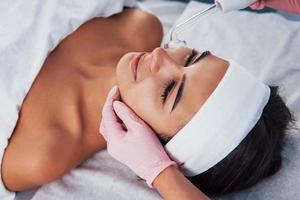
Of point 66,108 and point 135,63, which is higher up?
point 135,63

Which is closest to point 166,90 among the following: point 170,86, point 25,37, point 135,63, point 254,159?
point 170,86

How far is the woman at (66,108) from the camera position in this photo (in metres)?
1.04

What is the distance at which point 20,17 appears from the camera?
1.17 meters

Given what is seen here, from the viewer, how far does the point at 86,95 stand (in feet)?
3.78

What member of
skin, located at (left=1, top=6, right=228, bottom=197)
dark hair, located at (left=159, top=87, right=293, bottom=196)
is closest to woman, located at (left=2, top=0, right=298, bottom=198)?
skin, located at (left=1, top=6, right=228, bottom=197)

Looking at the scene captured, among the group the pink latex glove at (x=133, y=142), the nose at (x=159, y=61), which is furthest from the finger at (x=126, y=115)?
the nose at (x=159, y=61)

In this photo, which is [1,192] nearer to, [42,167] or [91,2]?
[42,167]

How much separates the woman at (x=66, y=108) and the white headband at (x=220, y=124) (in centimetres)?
3

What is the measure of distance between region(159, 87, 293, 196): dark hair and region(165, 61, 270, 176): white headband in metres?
0.02

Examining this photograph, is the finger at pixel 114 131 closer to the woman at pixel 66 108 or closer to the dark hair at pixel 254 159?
the woman at pixel 66 108

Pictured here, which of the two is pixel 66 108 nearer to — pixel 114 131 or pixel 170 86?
pixel 114 131

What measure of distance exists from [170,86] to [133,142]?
0.15m

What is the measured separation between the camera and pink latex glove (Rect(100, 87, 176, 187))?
900 mm

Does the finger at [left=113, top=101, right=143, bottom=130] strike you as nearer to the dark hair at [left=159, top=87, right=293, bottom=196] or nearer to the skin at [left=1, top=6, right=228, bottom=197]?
the skin at [left=1, top=6, right=228, bottom=197]
